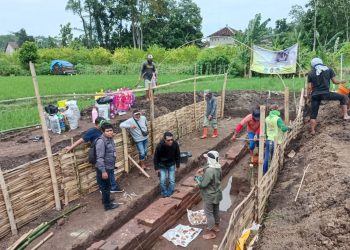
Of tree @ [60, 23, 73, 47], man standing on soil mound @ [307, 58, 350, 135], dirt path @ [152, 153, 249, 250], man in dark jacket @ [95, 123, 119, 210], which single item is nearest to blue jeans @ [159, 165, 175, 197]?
dirt path @ [152, 153, 249, 250]

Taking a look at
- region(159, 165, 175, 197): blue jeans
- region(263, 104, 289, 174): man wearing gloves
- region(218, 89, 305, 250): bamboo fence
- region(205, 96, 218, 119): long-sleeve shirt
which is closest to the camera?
region(218, 89, 305, 250): bamboo fence

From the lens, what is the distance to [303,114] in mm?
9883

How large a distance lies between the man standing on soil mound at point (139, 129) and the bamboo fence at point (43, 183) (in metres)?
0.18

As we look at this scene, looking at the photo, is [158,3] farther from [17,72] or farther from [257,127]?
[257,127]

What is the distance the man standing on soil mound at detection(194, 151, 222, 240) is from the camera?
5239 millimetres

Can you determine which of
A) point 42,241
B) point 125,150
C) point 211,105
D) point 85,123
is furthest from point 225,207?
point 85,123

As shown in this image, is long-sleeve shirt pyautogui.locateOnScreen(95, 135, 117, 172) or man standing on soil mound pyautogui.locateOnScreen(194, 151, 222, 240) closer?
man standing on soil mound pyautogui.locateOnScreen(194, 151, 222, 240)

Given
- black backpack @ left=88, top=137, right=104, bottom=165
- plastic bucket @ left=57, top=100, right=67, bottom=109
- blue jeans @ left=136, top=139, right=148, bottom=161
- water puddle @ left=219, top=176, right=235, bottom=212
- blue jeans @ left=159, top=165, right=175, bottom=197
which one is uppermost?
plastic bucket @ left=57, top=100, right=67, bottom=109

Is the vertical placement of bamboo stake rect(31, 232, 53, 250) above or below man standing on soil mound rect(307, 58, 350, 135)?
below

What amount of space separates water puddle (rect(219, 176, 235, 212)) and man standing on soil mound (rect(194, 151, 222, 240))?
4.27 ft

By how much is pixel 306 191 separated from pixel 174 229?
2333mm

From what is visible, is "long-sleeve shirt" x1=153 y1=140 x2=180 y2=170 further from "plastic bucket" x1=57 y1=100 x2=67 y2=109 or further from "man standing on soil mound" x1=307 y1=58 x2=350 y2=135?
"plastic bucket" x1=57 y1=100 x2=67 y2=109

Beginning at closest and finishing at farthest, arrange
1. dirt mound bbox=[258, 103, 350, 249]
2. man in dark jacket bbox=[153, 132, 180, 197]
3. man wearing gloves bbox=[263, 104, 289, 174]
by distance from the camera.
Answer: dirt mound bbox=[258, 103, 350, 249] < man in dark jacket bbox=[153, 132, 180, 197] < man wearing gloves bbox=[263, 104, 289, 174]

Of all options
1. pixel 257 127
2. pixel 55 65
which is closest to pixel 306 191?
pixel 257 127
